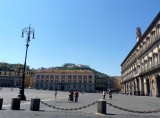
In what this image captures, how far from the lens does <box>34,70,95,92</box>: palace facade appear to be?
407ft

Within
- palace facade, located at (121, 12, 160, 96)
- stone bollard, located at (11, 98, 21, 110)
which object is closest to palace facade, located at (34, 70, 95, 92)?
palace facade, located at (121, 12, 160, 96)

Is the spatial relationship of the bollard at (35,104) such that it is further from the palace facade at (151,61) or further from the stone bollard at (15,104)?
the palace facade at (151,61)

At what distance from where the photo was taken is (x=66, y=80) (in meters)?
127

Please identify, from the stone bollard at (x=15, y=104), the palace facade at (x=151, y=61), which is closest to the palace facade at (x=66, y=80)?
the palace facade at (x=151, y=61)

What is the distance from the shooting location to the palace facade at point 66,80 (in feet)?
407

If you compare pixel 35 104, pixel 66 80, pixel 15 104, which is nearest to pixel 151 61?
pixel 35 104

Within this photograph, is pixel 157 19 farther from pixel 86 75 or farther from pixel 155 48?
pixel 86 75

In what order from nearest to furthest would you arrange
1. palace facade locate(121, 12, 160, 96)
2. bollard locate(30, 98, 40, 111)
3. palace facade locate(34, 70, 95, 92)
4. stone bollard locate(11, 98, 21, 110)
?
bollard locate(30, 98, 40, 111), stone bollard locate(11, 98, 21, 110), palace facade locate(121, 12, 160, 96), palace facade locate(34, 70, 95, 92)

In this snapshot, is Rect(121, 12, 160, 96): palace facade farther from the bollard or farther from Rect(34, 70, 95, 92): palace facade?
Rect(34, 70, 95, 92): palace facade

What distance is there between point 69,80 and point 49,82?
Result: 12.1 m

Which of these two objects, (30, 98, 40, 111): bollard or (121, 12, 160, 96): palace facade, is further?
(121, 12, 160, 96): palace facade

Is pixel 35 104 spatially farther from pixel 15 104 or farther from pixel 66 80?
pixel 66 80

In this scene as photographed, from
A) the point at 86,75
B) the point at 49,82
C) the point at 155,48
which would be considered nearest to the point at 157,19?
the point at 155,48

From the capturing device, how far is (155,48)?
4144 cm
